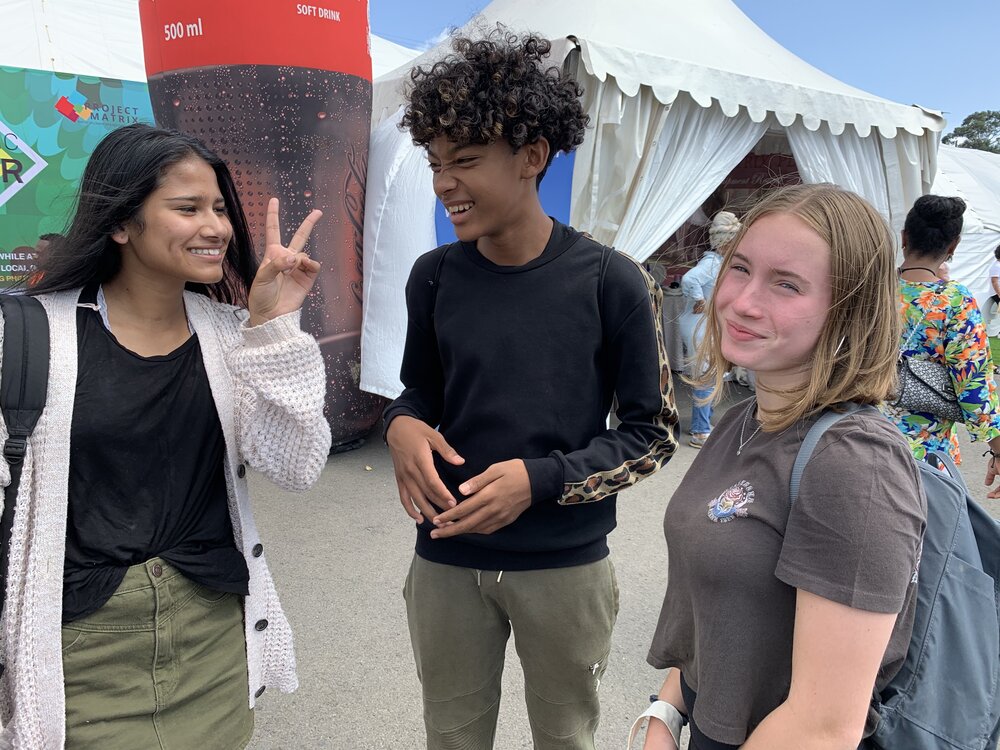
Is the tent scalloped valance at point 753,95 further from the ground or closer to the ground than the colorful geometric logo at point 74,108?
further from the ground

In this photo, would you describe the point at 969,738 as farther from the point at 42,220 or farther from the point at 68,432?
the point at 42,220

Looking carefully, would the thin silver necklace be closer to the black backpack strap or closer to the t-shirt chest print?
the t-shirt chest print

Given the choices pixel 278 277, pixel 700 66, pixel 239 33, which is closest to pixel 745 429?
pixel 278 277

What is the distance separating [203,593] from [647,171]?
485 centimetres

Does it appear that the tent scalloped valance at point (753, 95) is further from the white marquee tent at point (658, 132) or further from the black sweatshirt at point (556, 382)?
the black sweatshirt at point (556, 382)

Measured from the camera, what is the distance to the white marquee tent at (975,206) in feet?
38.1

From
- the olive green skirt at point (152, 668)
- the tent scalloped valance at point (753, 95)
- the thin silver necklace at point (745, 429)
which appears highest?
the tent scalloped valance at point (753, 95)

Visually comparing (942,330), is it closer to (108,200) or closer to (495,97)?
(495,97)

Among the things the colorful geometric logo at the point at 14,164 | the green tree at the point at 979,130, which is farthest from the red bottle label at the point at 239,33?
the green tree at the point at 979,130

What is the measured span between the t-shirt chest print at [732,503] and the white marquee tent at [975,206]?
386 inches

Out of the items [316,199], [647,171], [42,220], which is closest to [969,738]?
[316,199]

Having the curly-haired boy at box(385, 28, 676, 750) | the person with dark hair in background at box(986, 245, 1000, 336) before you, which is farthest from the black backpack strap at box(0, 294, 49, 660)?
the person with dark hair in background at box(986, 245, 1000, 336)

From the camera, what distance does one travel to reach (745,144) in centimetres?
588

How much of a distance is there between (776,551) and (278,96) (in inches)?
167
